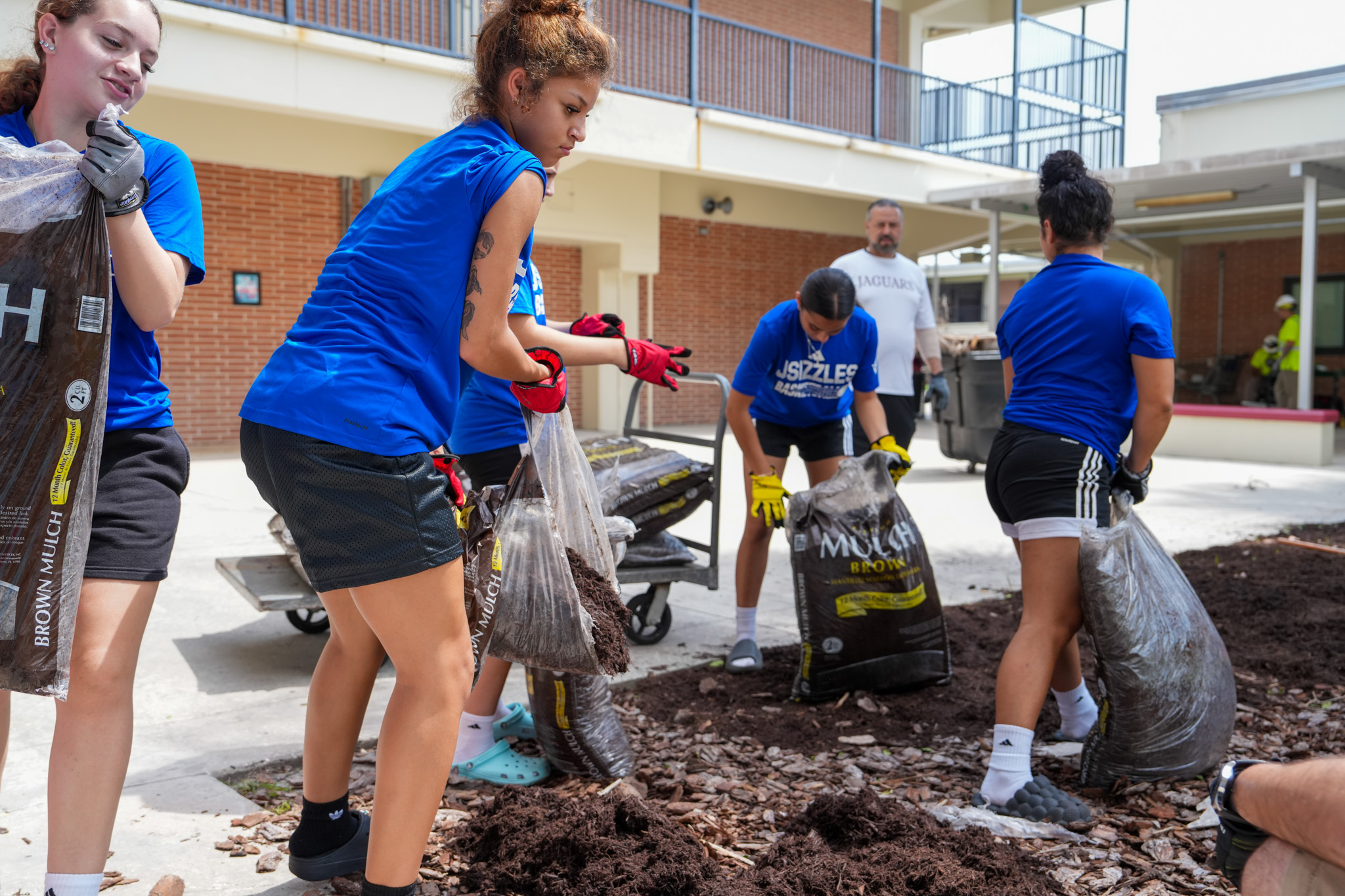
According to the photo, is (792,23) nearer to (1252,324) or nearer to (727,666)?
(1252,324)

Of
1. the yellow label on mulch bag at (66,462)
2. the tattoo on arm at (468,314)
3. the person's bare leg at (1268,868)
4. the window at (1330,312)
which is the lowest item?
the person's bare leg at (1268,868)

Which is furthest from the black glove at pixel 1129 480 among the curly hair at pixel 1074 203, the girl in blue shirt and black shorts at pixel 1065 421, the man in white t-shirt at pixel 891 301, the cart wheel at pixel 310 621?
the cart wheel at pixel 310 621

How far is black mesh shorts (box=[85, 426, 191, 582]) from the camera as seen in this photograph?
191cm

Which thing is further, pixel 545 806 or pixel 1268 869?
pixel 545 806

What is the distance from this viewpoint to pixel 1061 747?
337 cm

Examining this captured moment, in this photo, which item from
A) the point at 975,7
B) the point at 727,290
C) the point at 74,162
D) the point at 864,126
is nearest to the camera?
the point at 74,162

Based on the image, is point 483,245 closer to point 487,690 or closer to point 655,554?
point 487,690

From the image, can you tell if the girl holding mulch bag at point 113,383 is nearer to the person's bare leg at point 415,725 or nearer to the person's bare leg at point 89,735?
the person's bare leg at point 89,735

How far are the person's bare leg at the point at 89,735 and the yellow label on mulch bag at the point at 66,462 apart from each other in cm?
18

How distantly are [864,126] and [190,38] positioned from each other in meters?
9.81

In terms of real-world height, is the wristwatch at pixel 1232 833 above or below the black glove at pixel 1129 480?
below

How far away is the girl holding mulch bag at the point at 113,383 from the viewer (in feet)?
6.14

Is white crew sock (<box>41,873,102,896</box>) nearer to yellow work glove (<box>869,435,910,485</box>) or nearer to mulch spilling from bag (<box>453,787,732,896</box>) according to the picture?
mulch spilling from bag (<box>453,787,732,896</box>)

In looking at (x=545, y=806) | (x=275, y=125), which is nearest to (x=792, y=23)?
(x=275, y=125)
